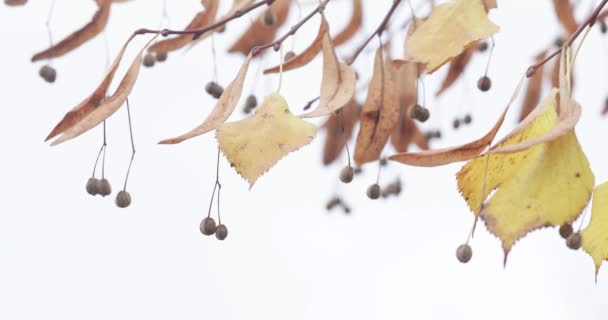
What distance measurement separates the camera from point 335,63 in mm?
792

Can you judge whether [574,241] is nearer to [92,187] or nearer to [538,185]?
[538,185]

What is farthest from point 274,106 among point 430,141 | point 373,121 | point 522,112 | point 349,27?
point 430,141

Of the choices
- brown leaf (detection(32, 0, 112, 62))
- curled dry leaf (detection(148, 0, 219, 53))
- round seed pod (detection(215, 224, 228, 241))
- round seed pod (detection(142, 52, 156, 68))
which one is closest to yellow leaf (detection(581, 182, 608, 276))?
round seed pod (detection(215, 224, 228, 241))

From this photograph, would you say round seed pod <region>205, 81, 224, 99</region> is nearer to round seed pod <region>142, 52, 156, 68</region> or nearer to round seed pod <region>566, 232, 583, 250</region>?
round seed pod <region>142, 52, 156, 68</region>

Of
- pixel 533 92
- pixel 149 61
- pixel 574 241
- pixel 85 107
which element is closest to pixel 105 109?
pixel 85 107

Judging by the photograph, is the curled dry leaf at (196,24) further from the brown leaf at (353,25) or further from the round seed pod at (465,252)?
the round seed pod at (465,252)

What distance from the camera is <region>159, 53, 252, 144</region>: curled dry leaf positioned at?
0.67 m

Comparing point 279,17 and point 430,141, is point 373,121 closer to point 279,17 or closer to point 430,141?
point 279,17

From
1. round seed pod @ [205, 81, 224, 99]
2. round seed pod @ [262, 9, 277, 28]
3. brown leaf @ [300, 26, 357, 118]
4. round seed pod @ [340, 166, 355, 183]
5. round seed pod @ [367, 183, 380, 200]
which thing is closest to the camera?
brown leaf @ [300, 26, 357, 118]

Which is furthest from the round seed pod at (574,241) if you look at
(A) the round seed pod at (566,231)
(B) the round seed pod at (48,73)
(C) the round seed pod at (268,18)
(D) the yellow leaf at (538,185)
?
(B) the round seed pod at (48,73)

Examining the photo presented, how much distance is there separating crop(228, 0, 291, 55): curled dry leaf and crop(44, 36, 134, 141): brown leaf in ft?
1.36

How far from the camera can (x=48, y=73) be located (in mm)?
1195

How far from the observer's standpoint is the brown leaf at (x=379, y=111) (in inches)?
A: 32.6

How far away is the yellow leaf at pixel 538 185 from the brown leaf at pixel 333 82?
0.14m
